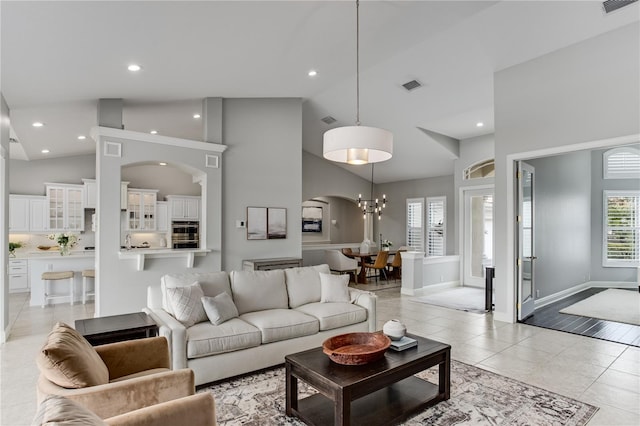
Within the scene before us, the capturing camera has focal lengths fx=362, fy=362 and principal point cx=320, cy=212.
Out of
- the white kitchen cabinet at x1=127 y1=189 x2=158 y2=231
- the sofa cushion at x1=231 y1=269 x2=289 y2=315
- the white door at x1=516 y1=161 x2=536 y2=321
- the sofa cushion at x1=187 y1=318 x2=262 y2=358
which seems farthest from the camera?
the white kitchen cabinet at x1=127 y1=189 x2=158 y2=231

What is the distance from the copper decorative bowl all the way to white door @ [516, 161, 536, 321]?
3578 millimetres

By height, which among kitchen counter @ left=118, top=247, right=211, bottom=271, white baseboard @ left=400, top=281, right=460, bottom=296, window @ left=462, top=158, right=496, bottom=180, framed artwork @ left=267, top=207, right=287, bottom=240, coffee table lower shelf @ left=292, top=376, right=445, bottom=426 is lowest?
white baseboard @ left=400, top=281, right=460, bottom=296

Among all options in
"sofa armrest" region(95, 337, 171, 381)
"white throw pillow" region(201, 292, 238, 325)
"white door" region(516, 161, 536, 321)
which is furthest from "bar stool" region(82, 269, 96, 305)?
"white door" region(516, 161, 536, 321)

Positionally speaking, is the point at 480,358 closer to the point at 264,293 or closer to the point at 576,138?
the point at 264,293

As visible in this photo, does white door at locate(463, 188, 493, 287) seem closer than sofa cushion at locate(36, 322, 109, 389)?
No

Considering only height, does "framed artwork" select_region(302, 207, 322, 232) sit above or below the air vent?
below

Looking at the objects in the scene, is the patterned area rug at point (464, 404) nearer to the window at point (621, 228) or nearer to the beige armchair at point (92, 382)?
the beige armchair at point (92, 382)

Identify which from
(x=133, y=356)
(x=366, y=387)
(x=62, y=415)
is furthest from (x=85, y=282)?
(x=62, y=415)

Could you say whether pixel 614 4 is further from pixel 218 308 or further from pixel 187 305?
pixel 187 305

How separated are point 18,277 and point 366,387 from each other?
8847mm

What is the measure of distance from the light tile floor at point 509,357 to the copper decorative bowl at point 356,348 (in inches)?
61.9

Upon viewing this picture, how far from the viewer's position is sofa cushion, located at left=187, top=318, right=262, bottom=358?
306 centimetres

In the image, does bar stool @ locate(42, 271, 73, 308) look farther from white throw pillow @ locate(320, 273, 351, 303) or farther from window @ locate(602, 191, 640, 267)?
window @ locate(602, 191, 640, 267)

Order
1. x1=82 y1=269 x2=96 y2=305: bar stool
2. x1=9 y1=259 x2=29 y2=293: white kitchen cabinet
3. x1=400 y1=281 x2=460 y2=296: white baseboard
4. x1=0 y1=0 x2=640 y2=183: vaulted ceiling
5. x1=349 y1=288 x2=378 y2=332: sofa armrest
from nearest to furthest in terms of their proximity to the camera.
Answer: x1=0 y1=0 x2=640 y2=183: vaulted ceiling, x1=349 y1=288 x2=378 y2=332: sofa armrest, x1=82 y1=269 x2=96 y2=305: bar stool, x1=400 y1=281 x2=460 y2=296: white baseboard, x1=9 y1=259 x2=29 y2=293: white kitchen cabinet
